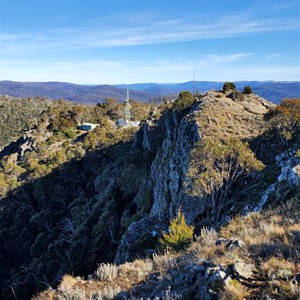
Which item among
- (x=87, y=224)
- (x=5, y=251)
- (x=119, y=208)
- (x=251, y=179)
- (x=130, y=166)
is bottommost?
(x=5, y=251)

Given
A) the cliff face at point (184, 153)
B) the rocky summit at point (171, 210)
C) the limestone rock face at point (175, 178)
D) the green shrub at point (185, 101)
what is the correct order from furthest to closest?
the green shrub at point (185, 101)
the cliff face at point (184, 153)
the limestone rock face at point (175, 178)
the rocky summit at point (171, 210)

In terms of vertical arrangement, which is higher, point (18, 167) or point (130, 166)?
point (130, 166)

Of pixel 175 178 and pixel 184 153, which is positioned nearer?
pixel 175 178

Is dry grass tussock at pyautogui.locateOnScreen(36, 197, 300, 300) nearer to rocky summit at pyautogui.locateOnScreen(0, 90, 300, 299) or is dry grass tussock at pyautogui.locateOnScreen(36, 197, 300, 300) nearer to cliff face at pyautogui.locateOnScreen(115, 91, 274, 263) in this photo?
rocky summit at pyautogui.locateOnScreen(0, 90, 300, 299)

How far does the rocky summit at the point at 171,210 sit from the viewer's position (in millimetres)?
5508

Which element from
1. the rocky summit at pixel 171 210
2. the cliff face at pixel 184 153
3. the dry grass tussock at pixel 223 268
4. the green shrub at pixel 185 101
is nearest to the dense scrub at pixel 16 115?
the rocky summit at pixel 171 210

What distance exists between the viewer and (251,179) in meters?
15.1

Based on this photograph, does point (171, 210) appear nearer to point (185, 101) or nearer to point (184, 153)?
point (184, 153)

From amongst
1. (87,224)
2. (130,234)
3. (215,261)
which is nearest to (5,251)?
(87,224)

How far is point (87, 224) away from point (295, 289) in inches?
1081

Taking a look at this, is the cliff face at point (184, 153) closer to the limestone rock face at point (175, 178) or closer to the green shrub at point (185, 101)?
the limestone rock face at point (175, 178)

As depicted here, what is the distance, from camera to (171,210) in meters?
17.0

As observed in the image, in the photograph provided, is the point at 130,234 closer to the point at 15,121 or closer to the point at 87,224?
the point at 87,224

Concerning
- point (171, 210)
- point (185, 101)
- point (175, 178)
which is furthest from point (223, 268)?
point (185, 101)
